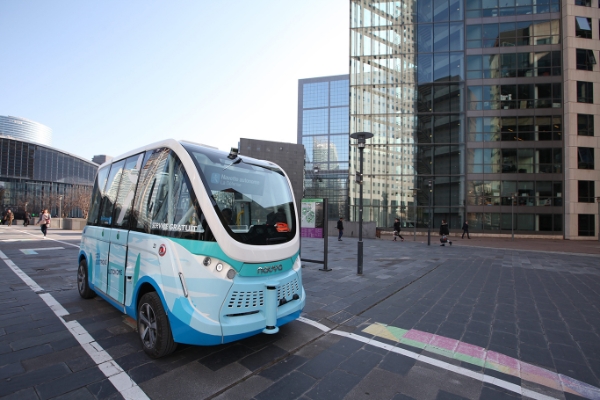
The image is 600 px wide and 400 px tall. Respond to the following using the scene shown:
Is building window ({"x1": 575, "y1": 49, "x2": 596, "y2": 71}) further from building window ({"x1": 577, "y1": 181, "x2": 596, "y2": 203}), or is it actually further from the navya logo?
the navya logo

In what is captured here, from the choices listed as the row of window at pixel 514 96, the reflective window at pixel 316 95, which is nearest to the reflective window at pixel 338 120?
the reflective window at pixel 316 95

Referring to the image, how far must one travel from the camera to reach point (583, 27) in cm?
2791

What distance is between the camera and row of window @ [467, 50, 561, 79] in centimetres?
2892

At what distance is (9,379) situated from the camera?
279 cm

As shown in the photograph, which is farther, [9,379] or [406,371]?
[406,371]

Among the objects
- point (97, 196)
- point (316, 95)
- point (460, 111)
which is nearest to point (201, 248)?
point (97, 196)

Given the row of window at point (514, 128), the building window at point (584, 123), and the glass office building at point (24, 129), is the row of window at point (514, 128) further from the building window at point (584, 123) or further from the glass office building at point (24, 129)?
the glass office building at point (24, 129)

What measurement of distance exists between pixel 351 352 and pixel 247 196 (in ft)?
7.46

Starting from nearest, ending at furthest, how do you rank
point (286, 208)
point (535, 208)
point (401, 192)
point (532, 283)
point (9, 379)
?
point (9, 379) → point (286, 208) → point (532, 283) → point (535, 208) → point (401, 192)

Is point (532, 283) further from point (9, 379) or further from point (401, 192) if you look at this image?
point (401, 192)

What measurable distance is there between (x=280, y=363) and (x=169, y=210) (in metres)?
2.09

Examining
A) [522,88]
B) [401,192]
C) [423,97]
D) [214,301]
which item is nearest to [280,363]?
[214,301]

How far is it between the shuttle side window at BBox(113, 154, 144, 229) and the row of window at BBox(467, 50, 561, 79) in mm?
34628

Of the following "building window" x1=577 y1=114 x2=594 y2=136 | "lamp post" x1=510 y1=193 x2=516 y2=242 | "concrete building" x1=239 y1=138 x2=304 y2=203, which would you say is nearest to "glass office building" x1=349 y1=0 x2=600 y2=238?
"building window" x1=577 y1=114 x2=594 y2=136
